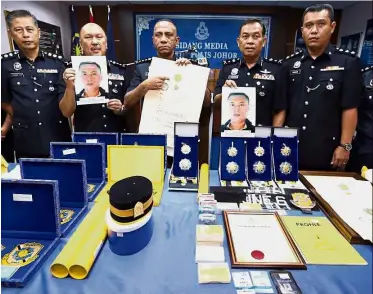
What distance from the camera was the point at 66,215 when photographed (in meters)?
1.11

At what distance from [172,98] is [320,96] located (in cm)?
93

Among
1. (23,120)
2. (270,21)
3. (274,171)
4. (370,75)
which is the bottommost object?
(274,171)

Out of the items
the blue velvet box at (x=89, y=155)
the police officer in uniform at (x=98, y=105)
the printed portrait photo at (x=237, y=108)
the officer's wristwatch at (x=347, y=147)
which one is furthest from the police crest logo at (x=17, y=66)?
the officer's wristwatch at (x=347, y=147)

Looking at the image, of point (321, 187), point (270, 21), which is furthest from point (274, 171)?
point (270, 21)

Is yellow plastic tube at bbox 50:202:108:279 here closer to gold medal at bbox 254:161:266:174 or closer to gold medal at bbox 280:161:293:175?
gold medal at bbox 254:161:266:174

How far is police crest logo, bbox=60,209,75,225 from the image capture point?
3.52 feet

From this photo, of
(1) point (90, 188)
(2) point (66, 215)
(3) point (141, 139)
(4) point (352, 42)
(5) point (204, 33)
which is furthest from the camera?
(5) point (204, 33)

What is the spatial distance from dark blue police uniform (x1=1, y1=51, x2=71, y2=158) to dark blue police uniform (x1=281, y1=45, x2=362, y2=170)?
1.58 m

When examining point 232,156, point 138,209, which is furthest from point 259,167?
point 138,209

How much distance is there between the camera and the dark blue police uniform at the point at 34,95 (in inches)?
77.9

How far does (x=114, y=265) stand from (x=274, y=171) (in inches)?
36.5

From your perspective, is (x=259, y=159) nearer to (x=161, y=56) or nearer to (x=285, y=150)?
(x=285, y=150)

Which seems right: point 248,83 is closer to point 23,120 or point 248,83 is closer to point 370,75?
point 370,75

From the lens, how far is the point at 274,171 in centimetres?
145
